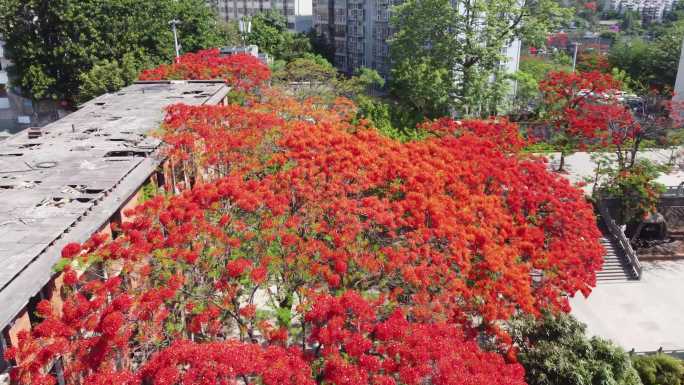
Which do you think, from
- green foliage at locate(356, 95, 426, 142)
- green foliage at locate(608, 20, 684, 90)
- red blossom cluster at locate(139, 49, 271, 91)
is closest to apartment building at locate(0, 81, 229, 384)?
red blossom cluster at locate(139, 49, 271, 91)

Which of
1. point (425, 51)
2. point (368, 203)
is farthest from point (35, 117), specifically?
point (368, 203)

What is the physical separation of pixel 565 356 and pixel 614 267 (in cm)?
1296

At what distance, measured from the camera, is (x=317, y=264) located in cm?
1131

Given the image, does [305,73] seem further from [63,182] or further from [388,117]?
[63,182]

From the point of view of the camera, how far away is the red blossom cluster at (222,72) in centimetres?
2702

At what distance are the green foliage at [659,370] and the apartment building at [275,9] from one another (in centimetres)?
6966

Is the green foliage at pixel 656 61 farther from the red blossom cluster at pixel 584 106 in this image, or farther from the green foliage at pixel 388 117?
the green foliage at pixel 388 117

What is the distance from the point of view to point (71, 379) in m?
8.99

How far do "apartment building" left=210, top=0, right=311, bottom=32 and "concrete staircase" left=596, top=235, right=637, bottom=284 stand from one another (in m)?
61.4

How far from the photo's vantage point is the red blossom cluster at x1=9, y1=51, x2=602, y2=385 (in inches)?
342

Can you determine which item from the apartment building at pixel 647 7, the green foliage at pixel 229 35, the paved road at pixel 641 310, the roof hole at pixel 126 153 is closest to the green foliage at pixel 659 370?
the paved road at pixel 641 310

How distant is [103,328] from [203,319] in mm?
2238

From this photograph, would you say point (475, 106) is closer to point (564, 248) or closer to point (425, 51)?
point (425, 51)

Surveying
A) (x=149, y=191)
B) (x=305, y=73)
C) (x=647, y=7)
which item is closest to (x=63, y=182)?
(x=149, y=191)
